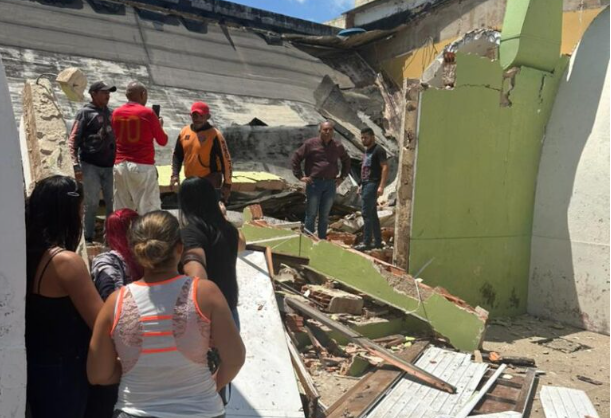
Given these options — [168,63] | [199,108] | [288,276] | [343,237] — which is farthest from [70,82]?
[168,63]

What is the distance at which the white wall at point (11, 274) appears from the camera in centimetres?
192

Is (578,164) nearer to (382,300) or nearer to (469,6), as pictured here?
(382,300)

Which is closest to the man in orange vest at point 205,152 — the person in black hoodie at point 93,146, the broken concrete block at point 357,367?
the person in black hoodie at point 93,146

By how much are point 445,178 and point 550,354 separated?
2346mm

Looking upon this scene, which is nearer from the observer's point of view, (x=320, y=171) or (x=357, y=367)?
(x=357, y=367)

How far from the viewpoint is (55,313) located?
2.06 metres

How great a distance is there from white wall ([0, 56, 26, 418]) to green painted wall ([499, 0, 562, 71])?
259 inches

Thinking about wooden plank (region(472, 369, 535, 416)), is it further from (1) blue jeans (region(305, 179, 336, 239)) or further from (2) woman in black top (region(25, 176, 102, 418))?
(2) woman in black top (region(25, 176, 102, 418))

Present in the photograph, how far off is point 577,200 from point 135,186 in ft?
18.1

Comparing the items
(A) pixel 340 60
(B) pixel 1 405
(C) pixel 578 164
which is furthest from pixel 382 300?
(A) pixel 340 60

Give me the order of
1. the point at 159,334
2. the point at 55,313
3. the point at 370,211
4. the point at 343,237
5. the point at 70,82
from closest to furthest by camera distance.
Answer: the point at 159,334 → the point at 55,313 → the point at 70,82 → the point at 370,211 → the point at 343,237

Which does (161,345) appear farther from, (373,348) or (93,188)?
(373,348)

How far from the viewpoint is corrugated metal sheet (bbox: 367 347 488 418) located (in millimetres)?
4328

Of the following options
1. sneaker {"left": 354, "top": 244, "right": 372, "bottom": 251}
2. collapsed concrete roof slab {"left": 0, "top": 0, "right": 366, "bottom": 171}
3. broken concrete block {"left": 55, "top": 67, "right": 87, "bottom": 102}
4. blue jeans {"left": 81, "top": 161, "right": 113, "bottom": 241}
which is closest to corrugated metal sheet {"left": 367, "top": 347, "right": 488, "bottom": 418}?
sneaker {"left": 354, "top": 244, "right": 372, "bottom": 251}
